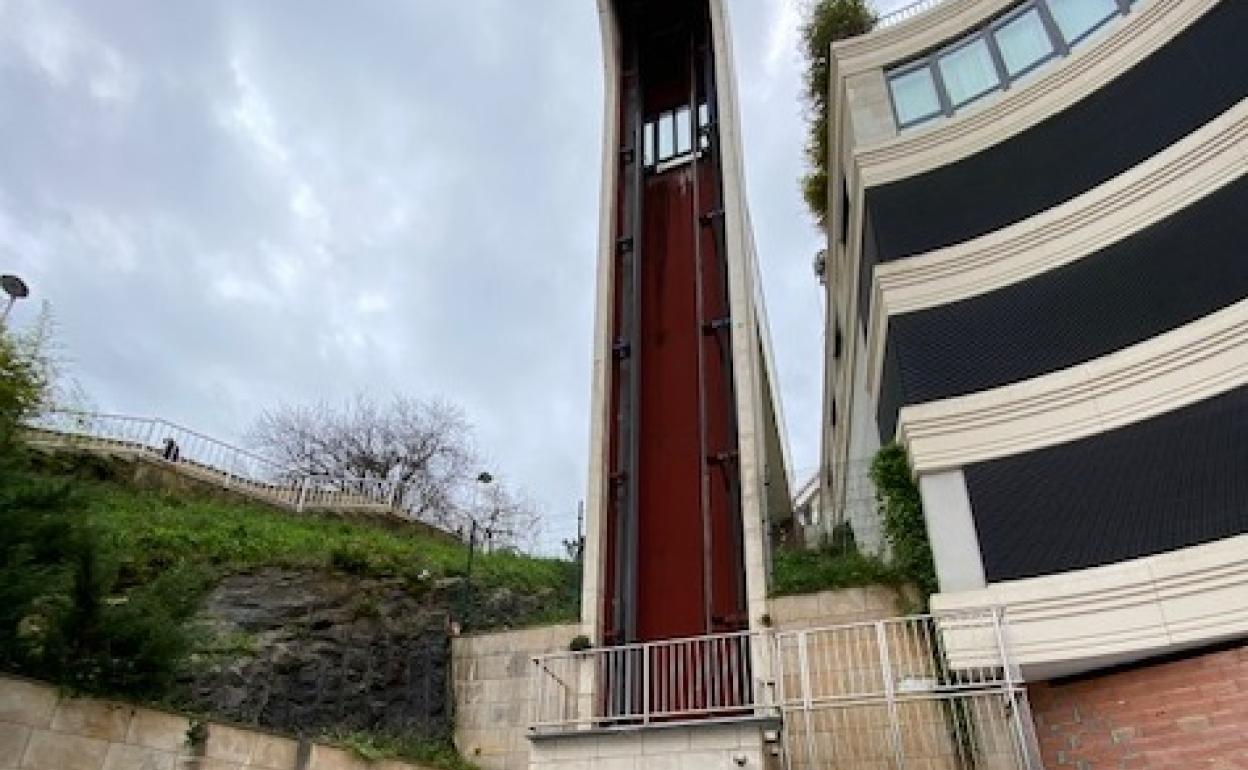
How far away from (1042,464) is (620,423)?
19.9 ft

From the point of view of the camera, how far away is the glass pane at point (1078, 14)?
11047 mm

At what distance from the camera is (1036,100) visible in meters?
11.1

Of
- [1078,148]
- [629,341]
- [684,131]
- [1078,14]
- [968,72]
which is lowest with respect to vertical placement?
[629,341]

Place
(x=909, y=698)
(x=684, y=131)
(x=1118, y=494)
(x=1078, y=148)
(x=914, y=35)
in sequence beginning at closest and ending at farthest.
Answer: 1. (x=909, y=698)
2. (x=1118, y=494)
3. (x=1078, y=148)
4. (x=914, y=35)
5. (x=684, y=131)

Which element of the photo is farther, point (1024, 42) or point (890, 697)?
point (1024, 42)

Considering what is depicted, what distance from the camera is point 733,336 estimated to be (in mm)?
12391

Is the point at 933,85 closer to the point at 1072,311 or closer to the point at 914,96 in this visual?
the point at 914,96

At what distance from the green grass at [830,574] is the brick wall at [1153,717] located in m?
2.10

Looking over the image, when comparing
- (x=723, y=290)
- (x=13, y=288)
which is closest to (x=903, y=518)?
(x=723, y=290)

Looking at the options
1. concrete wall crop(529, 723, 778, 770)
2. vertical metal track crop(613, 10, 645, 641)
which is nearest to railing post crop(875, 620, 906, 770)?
concrete wall crop(529, 723, 778, 770)

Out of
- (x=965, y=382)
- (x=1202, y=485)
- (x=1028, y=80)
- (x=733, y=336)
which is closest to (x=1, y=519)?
(x=733, y=336)

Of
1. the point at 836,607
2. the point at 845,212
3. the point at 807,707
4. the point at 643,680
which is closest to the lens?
the point at 807,707

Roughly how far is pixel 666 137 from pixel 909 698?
37.4ft

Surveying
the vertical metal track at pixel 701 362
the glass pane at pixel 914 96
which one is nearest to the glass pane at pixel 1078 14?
the glass pane at pixel 914 96
